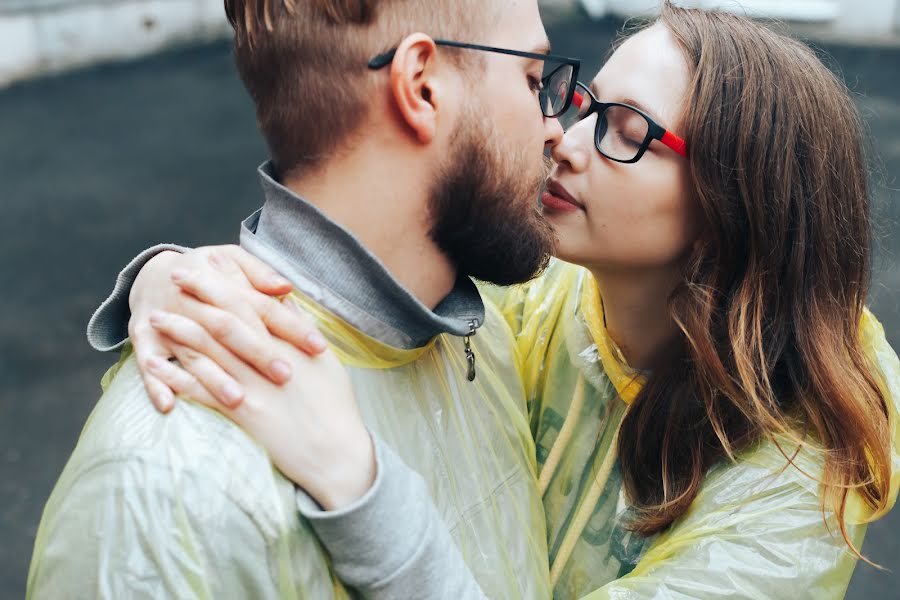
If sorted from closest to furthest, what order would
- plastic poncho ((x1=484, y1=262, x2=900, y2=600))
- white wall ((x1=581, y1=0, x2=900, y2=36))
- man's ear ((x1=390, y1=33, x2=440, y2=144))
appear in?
1. man's ear ((x1=390, y1=33, x2=440, y2=144))
2. plastic poncho ((x1=484, y1=262, x2=900, y2=600))
3. white wall ((x1=581, y1=0, x2=900, y2=36))

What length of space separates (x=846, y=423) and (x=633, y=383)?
1.49ft

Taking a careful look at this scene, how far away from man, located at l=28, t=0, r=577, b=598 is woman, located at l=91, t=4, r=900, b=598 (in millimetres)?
217

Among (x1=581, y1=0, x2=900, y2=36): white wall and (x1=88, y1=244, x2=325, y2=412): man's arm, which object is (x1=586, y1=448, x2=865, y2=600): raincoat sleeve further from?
(x1=581, y1=0, x2=900, y2=36): white wall

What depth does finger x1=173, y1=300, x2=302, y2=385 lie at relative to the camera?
1.45 metres

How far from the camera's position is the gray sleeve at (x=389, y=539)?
56.7 inches

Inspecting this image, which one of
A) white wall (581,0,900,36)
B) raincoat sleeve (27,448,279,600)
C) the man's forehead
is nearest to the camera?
raincoat sleeve (27,448,279,600)

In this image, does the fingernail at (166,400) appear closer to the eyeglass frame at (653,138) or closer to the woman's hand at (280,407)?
the woman's hand at (280,407)

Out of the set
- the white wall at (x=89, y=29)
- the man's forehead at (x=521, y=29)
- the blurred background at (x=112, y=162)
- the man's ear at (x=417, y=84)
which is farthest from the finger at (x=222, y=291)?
the white wall at (x=89, y=29)

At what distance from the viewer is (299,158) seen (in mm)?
1715

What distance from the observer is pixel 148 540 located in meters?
1.37

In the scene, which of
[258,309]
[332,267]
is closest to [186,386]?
[258,309]

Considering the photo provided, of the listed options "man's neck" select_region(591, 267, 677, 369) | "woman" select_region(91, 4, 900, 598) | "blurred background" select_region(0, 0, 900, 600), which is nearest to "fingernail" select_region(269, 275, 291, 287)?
"woman" select_region(91, 4, 900, 598)

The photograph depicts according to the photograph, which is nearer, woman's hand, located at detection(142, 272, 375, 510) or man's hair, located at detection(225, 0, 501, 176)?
woman's hand, located at detection(142, 272, 375, 510)

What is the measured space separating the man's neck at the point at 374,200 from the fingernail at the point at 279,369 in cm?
30
